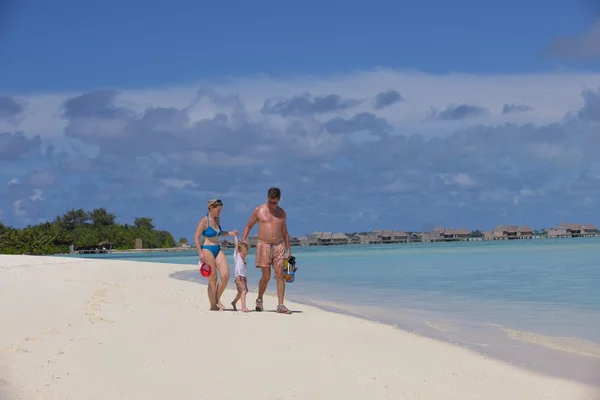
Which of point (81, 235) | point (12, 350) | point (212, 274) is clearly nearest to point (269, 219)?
point (212, 274)

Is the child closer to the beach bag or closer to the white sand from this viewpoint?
the beach bag

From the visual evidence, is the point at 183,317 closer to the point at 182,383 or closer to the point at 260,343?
the point at 260,343

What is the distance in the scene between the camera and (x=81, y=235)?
103 meters

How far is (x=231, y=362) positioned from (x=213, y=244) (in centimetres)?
403

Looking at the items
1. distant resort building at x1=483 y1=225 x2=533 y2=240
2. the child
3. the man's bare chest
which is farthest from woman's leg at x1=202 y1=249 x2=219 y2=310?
distant resort building at x1=483 y1=225 x2=533 y2=240

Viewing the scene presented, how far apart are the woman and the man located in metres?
0.37

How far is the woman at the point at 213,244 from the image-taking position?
9.53 m

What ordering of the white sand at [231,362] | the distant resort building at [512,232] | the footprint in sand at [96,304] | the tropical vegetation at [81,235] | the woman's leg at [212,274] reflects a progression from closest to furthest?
1. the white sand at [231,362]
2. the footprint in sand at [96,304]
3. the woman's leg at [212,274]
4. the tropical vegetation at [81,235]
5. the distant resort building at [512,232]

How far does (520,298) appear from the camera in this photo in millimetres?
13539

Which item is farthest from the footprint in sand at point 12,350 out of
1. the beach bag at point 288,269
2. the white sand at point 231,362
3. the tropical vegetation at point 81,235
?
the tropical vegetation at point 81,235

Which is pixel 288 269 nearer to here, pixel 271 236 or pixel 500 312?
pixel 271 236

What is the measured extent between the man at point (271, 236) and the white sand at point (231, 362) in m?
1.00

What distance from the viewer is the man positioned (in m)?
9.45

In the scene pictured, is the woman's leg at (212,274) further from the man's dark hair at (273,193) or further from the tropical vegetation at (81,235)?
the tropical vegetation at (81,235)
